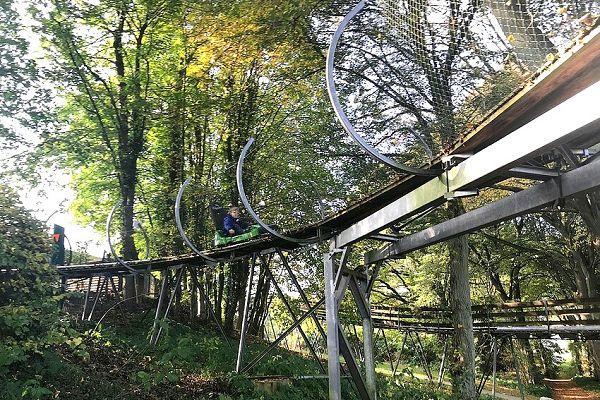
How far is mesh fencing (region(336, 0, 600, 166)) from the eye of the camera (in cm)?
A: 331

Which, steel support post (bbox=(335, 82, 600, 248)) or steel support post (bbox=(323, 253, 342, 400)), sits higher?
steel support post (bbox=(335, 82, 600, 248))

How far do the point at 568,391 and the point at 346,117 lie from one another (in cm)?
1735

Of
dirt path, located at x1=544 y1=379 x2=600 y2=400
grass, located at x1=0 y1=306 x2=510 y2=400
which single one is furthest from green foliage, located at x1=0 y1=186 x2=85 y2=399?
dirt path, located at x1=544 y1=379 x2=600 y2=400

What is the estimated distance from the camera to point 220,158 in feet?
47.6

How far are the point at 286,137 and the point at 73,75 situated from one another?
6.37 m

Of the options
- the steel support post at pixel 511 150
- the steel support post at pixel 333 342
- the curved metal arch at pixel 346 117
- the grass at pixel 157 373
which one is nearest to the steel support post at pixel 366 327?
the steel support post at pixel 333 342

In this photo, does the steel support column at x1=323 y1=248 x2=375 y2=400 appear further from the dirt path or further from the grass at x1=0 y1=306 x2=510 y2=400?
the dirt path

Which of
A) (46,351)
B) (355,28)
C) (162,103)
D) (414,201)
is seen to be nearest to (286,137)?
(162,103)

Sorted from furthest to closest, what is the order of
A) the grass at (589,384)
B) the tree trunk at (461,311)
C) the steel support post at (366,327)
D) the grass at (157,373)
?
the grass at (589,384) < the tree trunk at (461,311) < the steel support post at (366,327) < the grass at (157,373)

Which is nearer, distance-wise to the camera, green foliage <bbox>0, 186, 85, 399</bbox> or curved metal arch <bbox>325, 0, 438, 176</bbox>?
curved metal arch <bbox>325, 0, 438, 176</bbox>

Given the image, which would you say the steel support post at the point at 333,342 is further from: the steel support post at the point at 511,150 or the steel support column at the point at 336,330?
the steel support post at the point at 511,150

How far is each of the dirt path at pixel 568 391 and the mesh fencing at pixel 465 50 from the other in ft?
43.3

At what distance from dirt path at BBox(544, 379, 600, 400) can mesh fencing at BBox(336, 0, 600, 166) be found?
13197 mm

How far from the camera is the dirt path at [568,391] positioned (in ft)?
50.2
